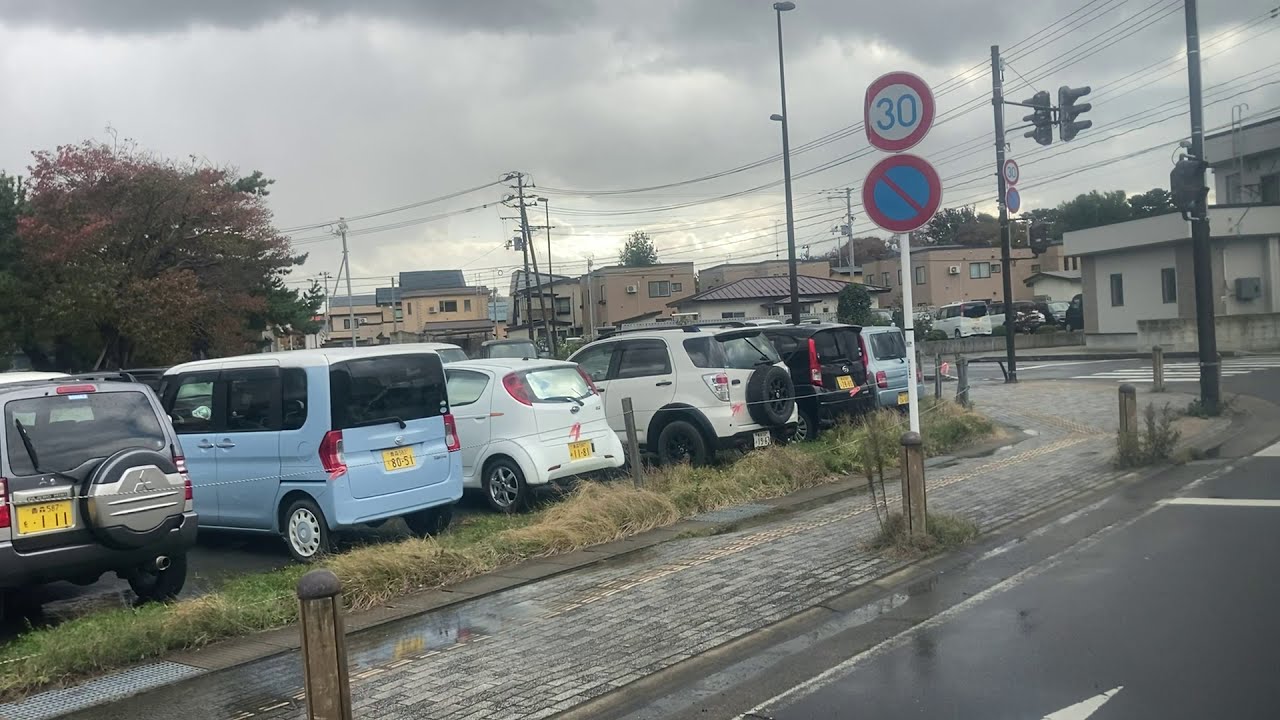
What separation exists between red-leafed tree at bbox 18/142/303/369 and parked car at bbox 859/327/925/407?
19.4 meters

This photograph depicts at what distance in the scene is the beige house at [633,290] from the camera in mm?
66500

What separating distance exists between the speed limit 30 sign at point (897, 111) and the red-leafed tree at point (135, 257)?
23.6 meters

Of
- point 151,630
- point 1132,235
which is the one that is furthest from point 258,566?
point 1132,235

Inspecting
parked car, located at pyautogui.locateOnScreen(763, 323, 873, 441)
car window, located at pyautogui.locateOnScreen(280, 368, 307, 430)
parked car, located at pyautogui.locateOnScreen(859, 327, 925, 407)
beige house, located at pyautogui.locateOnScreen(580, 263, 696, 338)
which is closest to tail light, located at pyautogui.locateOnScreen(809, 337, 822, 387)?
parked car, located at pyautogui.locateOnScreen(763, 323, 873, 441)

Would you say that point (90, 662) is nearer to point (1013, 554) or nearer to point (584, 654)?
point (584, 654)

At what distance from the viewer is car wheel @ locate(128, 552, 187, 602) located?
25.6 feet

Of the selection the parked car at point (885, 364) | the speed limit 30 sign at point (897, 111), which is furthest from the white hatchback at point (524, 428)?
the parked car at point (885, 364)

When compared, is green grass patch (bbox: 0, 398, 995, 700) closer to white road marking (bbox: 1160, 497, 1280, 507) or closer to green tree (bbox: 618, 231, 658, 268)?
white road marking (bbox: 1160, 497, 1280, 507)

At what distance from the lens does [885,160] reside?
27.8 ft

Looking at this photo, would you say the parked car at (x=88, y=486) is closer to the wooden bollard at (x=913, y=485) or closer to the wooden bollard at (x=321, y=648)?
the wooden bollard at (x=321, y=648)

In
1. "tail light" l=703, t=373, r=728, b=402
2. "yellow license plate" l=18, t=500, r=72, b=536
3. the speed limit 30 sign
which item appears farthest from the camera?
"tail light" l=703, t=373, r=728, b=402

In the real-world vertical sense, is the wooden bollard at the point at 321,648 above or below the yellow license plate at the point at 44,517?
below

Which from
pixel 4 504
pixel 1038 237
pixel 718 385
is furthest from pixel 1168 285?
pixel 4 504

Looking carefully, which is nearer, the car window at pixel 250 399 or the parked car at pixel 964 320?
the car window at pixel 250 399
